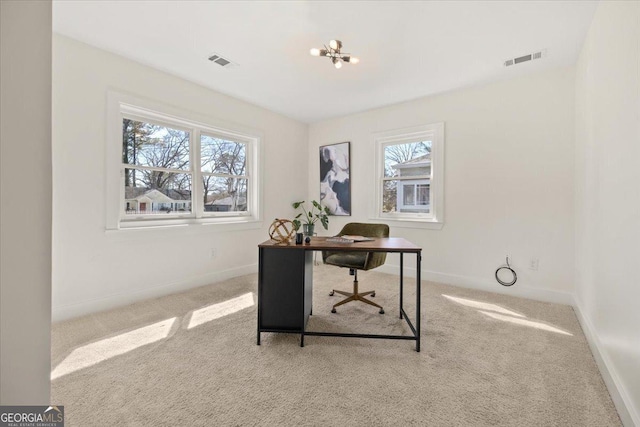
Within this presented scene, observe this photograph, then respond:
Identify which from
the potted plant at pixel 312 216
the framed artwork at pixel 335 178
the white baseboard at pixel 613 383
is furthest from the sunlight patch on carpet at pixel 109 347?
the framed artwork at pixel 335 178

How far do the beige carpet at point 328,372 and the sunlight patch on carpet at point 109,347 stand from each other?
12mm

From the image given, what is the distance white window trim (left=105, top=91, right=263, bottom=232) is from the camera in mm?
2832

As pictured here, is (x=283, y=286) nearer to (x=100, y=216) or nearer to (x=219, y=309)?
(x=219, y=309)

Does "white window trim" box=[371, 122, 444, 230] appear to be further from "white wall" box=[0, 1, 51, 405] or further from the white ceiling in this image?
"white wall" box=[0, 1, 51, 405]

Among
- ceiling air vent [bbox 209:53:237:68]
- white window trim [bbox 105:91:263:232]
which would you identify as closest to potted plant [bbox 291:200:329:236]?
white window trim [bbox 105:91:263:232]

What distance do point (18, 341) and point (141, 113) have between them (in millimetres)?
3156

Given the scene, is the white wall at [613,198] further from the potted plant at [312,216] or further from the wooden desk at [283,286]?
the potted plant at [312,216]

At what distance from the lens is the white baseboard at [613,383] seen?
1337 mm

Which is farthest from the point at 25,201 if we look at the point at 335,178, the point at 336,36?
the point at 335,178

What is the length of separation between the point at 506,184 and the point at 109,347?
4230 millimetres

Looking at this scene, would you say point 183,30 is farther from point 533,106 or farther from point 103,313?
point 533,106

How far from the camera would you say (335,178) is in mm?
4910

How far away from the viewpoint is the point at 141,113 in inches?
123

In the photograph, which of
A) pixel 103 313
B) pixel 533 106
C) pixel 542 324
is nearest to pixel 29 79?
pixel 103 313
